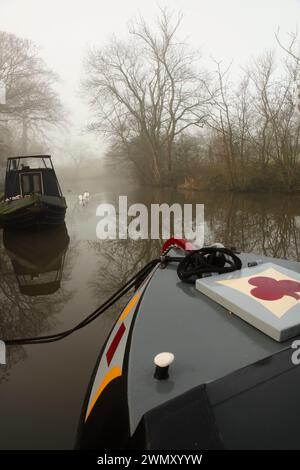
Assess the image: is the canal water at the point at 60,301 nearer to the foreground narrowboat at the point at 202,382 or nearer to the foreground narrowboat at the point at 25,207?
the foreground narrowboat at the point at 25,207

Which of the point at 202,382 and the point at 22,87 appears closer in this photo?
the point at 202,382

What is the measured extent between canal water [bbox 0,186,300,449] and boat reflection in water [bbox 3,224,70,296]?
0.04 ft

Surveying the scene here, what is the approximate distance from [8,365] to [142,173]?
18.5 metres

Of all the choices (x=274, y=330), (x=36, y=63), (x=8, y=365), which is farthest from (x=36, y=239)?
(x=36, y=63)

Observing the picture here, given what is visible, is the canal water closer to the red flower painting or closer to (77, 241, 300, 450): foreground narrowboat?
(77, 241, 300, 450): foreground narrowboat

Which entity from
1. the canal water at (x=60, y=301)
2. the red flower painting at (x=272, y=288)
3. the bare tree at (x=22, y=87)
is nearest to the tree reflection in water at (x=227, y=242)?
the canal water at (x=60, y=301)

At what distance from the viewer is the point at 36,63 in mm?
15766

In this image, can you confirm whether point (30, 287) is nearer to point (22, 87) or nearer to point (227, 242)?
point (227, 242)

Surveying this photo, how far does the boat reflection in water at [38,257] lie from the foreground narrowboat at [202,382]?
245 centimetres

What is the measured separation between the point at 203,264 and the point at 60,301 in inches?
77.7

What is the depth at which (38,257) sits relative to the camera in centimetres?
458

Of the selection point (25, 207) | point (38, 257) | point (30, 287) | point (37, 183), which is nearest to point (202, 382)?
point (30, 287)
